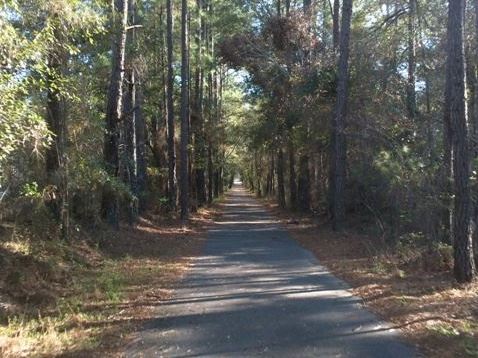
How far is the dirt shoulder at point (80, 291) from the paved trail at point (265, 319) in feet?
1.53

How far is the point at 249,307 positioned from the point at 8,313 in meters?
3.57

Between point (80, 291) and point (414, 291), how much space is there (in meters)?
5.93

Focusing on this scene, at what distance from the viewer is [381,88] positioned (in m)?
22.2

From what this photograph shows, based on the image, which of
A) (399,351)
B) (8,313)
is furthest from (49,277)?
(399,351)

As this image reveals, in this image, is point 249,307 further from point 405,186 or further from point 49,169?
point 405,186

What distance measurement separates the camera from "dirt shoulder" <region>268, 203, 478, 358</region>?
7090 millimetres

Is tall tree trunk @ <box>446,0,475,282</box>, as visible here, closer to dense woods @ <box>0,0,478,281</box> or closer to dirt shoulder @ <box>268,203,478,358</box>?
dense woods @ <box>0,0,478,281</box>

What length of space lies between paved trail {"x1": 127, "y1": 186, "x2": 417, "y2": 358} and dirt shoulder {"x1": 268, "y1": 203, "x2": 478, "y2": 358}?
0.34 m

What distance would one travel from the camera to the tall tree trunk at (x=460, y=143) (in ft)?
33.9

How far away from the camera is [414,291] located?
10109 millimetres

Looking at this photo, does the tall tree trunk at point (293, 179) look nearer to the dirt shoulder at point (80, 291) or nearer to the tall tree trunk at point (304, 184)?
the tall tree trunk at point (304, 184)

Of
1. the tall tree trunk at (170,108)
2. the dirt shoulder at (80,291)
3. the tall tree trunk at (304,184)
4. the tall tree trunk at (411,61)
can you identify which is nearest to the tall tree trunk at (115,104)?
the dirt shoulder at (80,291)

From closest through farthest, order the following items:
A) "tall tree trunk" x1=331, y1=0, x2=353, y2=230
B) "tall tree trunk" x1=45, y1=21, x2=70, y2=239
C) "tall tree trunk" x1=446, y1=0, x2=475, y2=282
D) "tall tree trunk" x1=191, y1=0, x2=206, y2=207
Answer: "tall tree trunk" x1=446, y1=0, x2=475, y2=282, "tall tree trunk" x1=45, y1=21, x2=70, y2=239, "tall tree trunk" x1=331, y1=0, x2=353, y2=230, "tall tree trunk" x1=191, y1=0, x2=206, y2=207

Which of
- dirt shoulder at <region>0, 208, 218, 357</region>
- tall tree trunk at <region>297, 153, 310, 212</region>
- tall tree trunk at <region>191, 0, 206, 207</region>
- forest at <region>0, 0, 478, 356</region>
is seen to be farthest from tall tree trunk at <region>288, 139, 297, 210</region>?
dirt shoulder at <region>0, 208, 218, 357</region>
